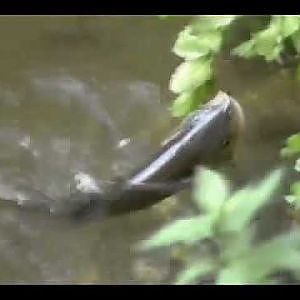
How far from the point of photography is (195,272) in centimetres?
69

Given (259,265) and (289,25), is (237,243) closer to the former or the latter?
(259,265)

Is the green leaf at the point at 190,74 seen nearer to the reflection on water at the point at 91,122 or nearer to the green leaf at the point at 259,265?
the reflection on water at the point at 91,122

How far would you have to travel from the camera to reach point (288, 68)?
28.8 inches

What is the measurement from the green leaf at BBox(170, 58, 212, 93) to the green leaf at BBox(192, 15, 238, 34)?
34 mm

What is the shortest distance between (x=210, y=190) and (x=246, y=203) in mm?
41

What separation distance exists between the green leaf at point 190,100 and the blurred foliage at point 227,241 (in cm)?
8

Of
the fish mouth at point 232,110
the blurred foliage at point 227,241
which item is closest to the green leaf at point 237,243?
the blurred foliage at point 227,241

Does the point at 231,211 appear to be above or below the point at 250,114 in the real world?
below

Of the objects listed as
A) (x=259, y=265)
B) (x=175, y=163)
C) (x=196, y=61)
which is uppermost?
(x=196, y=61)

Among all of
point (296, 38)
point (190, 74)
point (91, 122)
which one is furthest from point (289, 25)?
point (91, 122)

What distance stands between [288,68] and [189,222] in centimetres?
21
